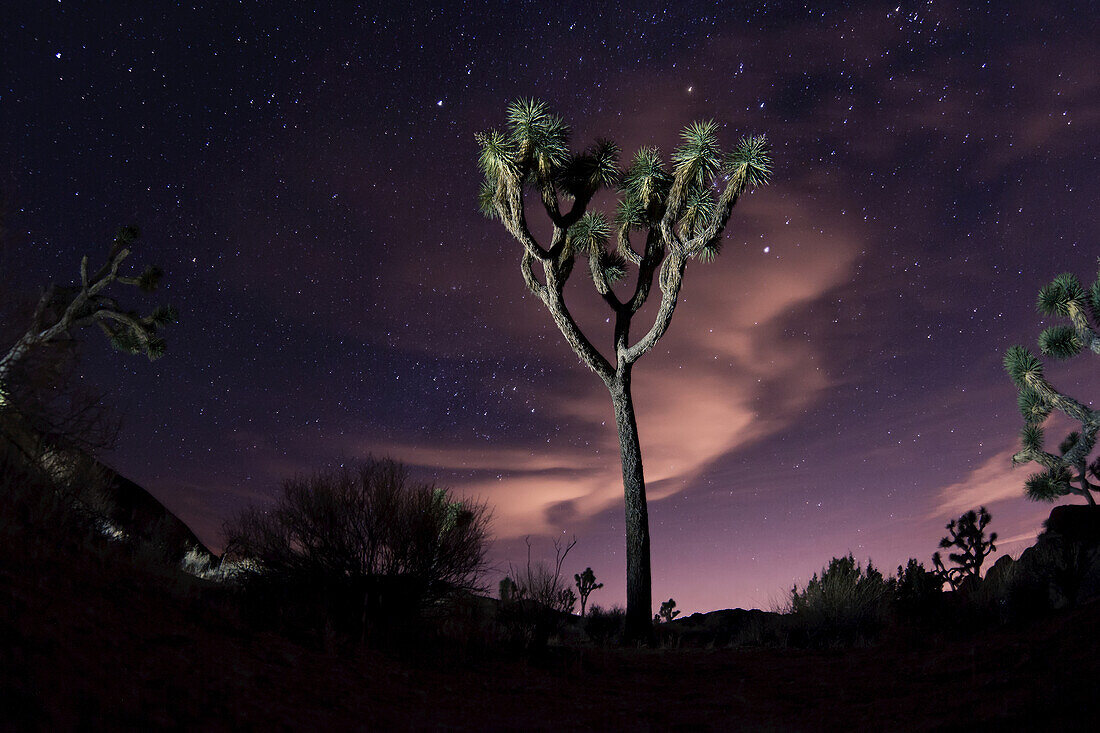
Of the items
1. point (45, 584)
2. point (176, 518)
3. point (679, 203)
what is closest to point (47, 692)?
point (45, 584)

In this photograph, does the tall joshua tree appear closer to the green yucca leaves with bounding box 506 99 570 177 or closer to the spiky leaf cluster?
the green yucca leaves with bounding box 506 99 570 177

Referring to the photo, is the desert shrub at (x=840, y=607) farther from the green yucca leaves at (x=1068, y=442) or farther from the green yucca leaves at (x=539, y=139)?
the green yucca leaves at (x=1068, y=442)

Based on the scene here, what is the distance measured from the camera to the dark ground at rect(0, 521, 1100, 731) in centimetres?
414

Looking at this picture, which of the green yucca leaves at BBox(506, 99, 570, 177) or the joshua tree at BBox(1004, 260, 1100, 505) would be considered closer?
the green yucca leaves at BBox(506, 99, 570, 177)

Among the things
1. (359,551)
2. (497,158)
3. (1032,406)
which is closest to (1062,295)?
(1032,406)

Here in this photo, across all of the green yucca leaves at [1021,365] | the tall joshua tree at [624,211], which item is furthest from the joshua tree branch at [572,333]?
the green yucca leaves at [1021,365]

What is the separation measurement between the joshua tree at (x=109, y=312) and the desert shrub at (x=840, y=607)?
2041 centimetres

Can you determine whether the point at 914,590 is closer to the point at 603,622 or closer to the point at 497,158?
the point at 603,622

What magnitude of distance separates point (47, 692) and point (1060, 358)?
2983 cm

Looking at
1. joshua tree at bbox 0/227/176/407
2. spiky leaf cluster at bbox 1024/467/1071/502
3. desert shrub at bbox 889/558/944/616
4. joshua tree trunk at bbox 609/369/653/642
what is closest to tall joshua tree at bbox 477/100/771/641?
joshua tree trunk at bbox 609/369/653/642

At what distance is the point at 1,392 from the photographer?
415 inches

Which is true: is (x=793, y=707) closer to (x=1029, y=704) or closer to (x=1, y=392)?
(x=1029, y=704)

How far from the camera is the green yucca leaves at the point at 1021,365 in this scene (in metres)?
25.0

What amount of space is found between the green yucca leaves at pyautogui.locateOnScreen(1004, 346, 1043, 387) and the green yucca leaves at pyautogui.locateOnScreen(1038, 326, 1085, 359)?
0.68 meters
